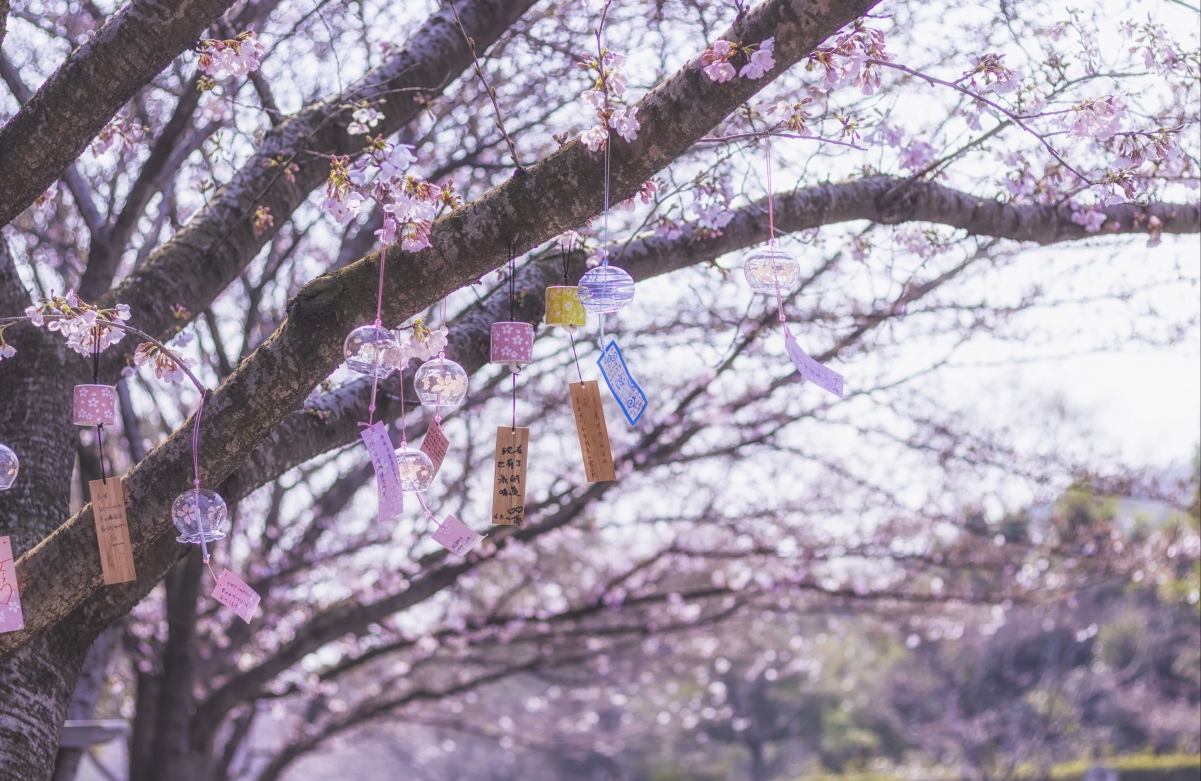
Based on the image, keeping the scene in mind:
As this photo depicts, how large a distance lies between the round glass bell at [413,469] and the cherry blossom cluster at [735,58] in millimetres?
1111

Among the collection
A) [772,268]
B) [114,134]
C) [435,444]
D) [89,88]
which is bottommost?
[435,444]

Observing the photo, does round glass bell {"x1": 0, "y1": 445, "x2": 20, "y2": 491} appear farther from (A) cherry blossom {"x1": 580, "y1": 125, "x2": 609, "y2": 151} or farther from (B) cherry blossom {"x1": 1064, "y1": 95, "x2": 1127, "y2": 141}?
(B) cherry blossom {"x1": 1064, "y1": 95, "x2": 1127, "y2": 141}

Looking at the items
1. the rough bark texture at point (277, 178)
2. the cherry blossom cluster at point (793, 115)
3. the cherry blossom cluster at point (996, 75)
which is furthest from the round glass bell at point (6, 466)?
the cherry blossom cluster at point (996, 75)

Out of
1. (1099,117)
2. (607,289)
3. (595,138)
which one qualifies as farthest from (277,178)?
(1099,117)

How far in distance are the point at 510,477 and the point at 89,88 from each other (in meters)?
1.28

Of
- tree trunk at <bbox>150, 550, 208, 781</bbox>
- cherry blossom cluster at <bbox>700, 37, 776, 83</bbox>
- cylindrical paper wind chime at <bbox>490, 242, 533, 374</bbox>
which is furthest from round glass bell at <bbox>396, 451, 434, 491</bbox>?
tree trunk at <bbox>150, 550, 208, 781</bbox>

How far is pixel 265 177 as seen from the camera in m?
3.34

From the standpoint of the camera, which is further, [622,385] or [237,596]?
[237,596]

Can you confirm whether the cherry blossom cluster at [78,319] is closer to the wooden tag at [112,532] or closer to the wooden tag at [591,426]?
the wooden tag at [112,532]

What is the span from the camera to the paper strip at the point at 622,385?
2236 millimetres

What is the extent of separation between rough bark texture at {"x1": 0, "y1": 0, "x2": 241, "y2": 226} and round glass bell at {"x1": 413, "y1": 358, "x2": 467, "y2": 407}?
885 millimetres

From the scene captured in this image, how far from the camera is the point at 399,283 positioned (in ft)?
7.06

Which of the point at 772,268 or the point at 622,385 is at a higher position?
the point at 772,268

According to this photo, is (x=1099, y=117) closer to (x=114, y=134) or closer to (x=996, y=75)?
(x=996, y=75)
